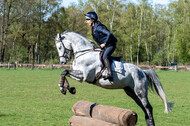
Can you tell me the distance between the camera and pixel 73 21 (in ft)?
200

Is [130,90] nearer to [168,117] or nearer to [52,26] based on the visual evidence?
[168,117]

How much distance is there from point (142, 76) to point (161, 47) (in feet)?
217

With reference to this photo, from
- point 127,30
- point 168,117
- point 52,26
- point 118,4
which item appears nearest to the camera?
point 168,117

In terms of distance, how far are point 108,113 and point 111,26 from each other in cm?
4499

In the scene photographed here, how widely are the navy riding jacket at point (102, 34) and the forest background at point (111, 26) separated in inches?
1674

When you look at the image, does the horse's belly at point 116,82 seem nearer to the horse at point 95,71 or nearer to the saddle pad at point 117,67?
the horse at point 95,71

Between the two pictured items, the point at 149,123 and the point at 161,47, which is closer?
the point at 149,123

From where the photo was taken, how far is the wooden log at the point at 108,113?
18.6ft

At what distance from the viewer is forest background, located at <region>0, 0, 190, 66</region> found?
A: 169 feet

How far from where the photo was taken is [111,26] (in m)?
50.4

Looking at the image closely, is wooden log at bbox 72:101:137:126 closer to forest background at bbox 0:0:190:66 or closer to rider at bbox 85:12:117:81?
rider at bbox 85:12:117:81

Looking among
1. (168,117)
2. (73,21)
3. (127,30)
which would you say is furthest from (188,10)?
(168,117)

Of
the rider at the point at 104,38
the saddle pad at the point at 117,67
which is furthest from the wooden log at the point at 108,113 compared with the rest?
the rider at the point at 104,38

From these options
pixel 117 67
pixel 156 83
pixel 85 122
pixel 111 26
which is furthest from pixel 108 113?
pixel 111 26
